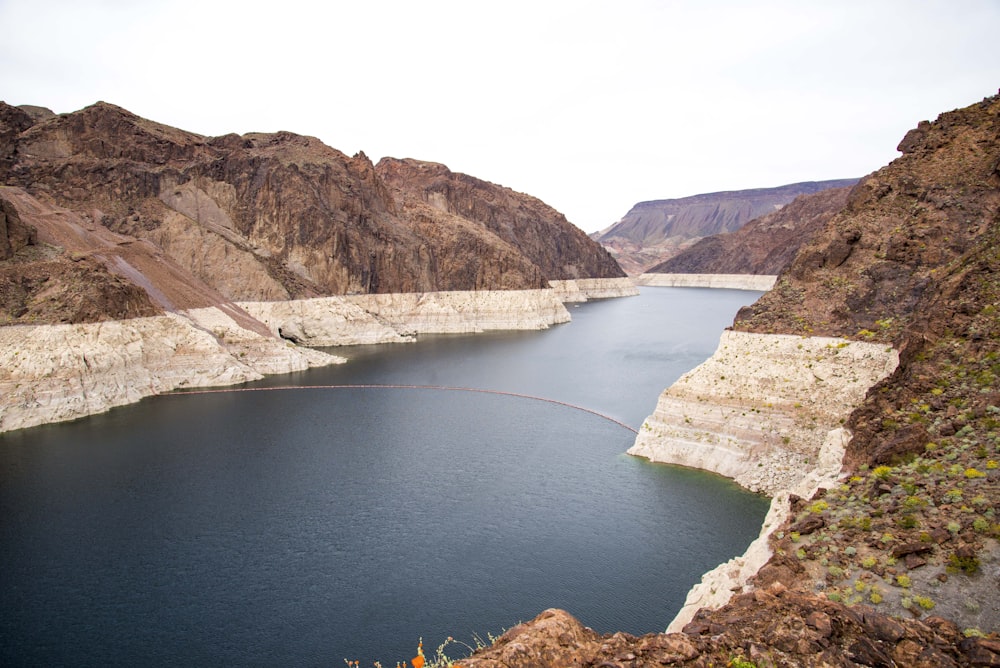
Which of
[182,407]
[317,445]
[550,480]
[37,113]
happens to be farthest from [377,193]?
[550,480]

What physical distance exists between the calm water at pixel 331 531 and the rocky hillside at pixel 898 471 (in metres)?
6.76

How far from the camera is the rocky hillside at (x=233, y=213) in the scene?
72.1 metres

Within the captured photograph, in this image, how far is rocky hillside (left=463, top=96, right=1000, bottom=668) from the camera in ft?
31.6

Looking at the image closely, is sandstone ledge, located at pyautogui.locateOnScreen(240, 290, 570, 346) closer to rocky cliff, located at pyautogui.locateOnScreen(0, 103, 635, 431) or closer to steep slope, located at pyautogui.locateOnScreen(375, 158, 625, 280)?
rocky cliff, located at pyautogui.locateOnScreen(0, 103, 635, 431)

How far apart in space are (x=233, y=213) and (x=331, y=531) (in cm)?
6917

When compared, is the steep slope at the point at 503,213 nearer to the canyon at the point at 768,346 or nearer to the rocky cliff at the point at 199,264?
the rocky cliff at the point at 199,264

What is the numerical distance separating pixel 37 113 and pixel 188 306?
4765cm

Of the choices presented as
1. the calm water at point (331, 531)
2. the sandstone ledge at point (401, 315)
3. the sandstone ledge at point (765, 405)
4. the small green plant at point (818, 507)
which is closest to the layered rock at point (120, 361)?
the calm water at point (331, 531)

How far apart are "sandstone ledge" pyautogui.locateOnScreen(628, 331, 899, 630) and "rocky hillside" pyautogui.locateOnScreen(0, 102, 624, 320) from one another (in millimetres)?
46146

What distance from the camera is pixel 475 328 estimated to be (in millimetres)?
98000

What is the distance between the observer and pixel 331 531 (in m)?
25.9

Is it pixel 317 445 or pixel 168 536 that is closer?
pixel 168 536

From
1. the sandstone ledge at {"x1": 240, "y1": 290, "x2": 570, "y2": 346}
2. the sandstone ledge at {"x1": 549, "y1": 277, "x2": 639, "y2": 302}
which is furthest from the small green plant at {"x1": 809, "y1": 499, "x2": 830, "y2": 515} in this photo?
the sandstone ledge at {"x1": 549, "y1": 277, "x2": 639, "y2": 302}

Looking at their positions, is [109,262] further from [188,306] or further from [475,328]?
[475,328]
